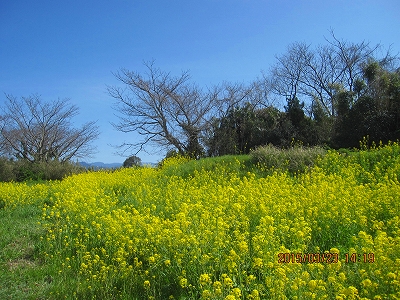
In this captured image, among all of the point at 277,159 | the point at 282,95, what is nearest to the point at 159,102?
the point at 282,95

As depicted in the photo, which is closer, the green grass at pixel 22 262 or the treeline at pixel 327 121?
the green grass at pixel 22 262

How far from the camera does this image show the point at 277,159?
10.3m

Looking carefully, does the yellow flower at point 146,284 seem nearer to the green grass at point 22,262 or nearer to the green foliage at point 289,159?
the green grass at point 22,262

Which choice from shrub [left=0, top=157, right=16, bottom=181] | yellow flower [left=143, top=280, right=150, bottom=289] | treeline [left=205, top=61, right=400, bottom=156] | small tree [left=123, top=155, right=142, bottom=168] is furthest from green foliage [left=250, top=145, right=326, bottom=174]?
shrub [left=0, top=157, right=16, bottom=181]

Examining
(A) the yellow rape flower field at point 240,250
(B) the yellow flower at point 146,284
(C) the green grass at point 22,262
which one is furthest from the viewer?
(C) the green grass at point 22,262

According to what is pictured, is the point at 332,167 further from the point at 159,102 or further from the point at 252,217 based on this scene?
the point at 159,102
